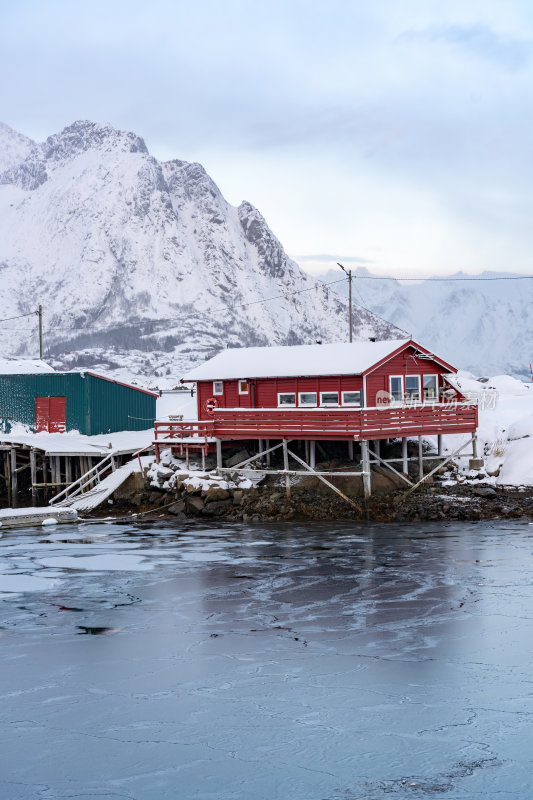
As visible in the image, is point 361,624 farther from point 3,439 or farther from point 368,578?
point 3,439

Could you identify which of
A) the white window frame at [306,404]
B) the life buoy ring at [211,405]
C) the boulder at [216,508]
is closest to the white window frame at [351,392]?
the white window frame at [306,404]

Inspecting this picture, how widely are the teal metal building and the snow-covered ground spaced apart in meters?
18.2

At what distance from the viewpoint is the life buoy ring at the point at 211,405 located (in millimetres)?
37981

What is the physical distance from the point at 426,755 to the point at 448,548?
1519 centimetres

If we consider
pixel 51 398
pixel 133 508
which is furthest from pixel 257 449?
pixel 51 398

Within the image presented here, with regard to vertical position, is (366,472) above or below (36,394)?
below

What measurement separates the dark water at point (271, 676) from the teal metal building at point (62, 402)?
2186 centimetres

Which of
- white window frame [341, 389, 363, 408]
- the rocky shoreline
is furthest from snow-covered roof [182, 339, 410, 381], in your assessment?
the rocky shoreline

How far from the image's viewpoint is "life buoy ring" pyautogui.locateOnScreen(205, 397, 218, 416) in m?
38.0

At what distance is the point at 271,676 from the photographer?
587 inches

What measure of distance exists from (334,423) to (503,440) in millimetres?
10020

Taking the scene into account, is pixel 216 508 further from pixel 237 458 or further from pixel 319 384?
pixel 319 384

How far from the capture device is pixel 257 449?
3922 cm

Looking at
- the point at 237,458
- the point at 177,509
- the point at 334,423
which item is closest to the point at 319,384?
the point at 334,423
